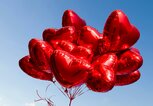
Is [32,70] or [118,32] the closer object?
[118,32]

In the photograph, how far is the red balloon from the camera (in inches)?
314

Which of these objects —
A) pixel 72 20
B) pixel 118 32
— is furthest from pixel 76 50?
pixel 72 20

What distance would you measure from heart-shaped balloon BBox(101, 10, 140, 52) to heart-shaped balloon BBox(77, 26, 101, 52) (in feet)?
0.64

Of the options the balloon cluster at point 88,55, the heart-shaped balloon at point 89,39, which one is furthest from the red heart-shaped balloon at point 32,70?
the heart-shaped balloon at point 89,39

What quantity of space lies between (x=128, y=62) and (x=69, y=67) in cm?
151

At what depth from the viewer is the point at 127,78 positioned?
8016mm

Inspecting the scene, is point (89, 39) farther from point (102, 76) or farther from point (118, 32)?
point (102, 76)

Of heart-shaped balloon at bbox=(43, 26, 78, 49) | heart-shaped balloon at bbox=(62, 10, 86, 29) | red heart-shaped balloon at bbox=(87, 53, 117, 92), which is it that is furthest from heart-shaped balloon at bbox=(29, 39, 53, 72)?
heart-shaped balloon at bbox=(62, 10, 86, 29)

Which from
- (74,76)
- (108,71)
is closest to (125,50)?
(108,71)

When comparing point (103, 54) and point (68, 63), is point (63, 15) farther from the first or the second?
point (68, 63)

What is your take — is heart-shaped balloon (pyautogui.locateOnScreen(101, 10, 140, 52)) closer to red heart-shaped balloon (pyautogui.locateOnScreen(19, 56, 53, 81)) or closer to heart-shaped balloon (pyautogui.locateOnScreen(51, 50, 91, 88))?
heart-shaped balloon (pyautogui.locateOnScreen(51, 50, 91, 88))

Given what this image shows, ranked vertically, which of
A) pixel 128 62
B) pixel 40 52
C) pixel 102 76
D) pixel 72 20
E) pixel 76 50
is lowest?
pixel 128 62

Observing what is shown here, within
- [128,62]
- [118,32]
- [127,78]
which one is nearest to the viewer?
[118,32]

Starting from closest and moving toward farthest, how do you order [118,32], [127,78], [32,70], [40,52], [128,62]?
[40,52] < [118,32] < [128,62] < [32,70] < [127,78]
